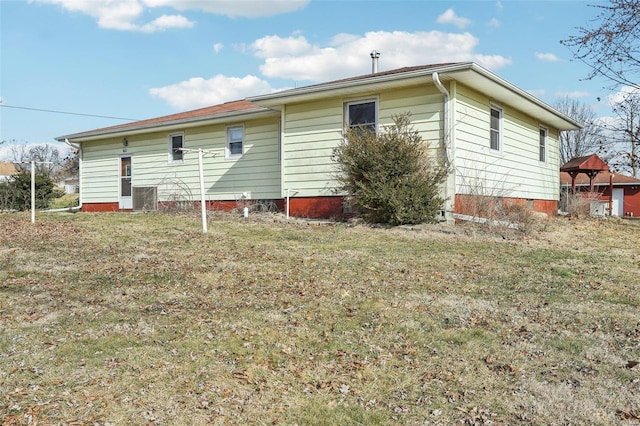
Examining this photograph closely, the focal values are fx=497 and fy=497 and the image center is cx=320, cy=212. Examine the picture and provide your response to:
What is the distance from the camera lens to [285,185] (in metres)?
12.8

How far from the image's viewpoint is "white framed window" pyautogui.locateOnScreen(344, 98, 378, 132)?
454 inches

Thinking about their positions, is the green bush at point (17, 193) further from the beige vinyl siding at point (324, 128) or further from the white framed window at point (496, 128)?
the white framed window at point (496, 128)

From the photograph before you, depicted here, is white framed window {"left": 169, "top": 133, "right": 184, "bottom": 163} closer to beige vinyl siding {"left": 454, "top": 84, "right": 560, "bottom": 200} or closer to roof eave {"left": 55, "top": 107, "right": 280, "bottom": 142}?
roof eave {"left": 55, "top": 107, "right": 280, "bottom": 142}

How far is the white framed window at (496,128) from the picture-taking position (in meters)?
12.5

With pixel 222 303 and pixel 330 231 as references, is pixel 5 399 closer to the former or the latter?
pixel 222 303

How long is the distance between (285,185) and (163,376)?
30.5ft

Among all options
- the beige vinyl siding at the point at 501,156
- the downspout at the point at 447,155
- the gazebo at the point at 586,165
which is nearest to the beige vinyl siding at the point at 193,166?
the downspout at the point at 447,155

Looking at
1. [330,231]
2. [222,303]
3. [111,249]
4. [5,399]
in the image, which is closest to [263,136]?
[330,231]

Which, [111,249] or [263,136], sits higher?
[263,136]

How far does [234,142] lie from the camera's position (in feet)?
48.8

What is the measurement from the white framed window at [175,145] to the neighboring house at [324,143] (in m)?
0.03

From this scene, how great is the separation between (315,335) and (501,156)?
9.72 meters

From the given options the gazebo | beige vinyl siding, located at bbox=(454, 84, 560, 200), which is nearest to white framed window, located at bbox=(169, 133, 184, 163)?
beige vinyl siding, located at bbox=(454, 84, 560, 200)

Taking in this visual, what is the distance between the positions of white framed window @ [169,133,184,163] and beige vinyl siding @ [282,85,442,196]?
491 cm
